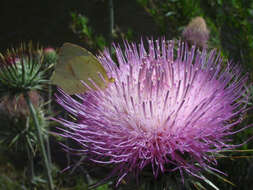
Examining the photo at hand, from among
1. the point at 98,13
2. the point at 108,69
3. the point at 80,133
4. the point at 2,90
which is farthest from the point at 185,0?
the point at 98,13

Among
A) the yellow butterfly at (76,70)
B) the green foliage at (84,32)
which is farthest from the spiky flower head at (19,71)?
the green foliage at (84,32)

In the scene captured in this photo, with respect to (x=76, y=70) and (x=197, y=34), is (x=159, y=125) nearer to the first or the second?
(x=76, y=70)

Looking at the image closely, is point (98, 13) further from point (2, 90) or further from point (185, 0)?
point (2, 90)

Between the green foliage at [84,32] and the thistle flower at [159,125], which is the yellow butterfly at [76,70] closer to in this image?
the thistle flower at [159,125]

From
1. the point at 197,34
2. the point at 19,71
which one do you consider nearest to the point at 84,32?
the point at 197,34

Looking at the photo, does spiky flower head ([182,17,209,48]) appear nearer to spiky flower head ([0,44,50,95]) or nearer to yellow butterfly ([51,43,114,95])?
spiky flower head ([0,44,50,95])

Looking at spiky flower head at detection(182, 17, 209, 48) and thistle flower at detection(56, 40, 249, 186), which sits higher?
spiky flower head at detection(182, 17, 209, 48)

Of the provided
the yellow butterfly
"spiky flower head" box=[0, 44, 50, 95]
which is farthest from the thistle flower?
"spiky flower head" box=[0, 44, 50, 95]
